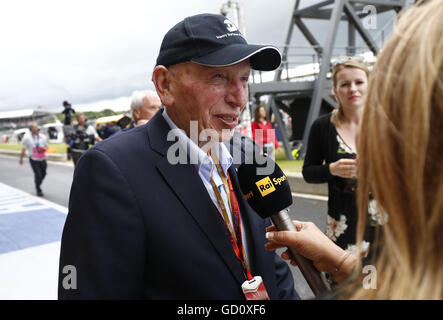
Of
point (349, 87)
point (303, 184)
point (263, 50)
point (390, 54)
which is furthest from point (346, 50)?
point (390, 54)

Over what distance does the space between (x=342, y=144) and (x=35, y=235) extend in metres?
5.23

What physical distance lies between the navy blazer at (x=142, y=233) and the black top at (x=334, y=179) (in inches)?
58.2

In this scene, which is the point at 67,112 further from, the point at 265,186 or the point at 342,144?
the point at 265,186

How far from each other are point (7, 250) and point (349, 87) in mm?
5122

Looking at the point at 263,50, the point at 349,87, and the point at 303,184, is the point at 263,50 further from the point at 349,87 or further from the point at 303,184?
the point at 303,184

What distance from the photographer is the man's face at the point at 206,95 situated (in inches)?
56.0

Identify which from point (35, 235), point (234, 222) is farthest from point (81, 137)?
point (234, 222)

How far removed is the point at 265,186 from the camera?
132 centimetres

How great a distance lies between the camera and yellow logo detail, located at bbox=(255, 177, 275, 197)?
1302mm

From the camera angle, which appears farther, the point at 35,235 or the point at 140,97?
the point at 35,235

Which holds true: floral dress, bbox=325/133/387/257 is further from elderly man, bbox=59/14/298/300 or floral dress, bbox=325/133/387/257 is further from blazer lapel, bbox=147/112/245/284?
blazer lapel, bbox=147/112/245/284

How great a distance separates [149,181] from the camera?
1215 mm

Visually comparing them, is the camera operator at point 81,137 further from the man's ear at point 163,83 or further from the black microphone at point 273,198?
the black microphone at point 273,198
